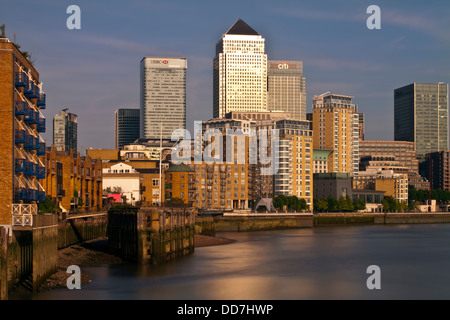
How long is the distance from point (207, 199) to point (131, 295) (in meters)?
143

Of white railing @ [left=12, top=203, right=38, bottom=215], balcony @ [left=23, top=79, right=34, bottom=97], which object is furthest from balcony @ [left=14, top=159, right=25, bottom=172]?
balcony @ [left=23, top=79, right=34, bottom=97]

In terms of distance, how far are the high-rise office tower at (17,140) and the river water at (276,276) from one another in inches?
287

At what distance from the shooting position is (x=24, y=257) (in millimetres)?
51656

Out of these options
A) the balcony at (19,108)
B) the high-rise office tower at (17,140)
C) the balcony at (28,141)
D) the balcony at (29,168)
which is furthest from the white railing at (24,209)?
the balcony at (28,141)

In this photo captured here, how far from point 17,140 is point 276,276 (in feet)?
95.6

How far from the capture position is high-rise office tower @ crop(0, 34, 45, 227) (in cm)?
5403

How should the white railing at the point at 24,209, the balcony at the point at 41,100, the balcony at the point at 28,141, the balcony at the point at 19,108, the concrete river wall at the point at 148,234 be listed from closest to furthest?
1. the white railing at the point at 24,209
2. the balcony at the point at 19,108
3. the balcony at the point at 28,141
4. the balcony at the point at 41,100
5. the concrete river wall at the point at 148,234

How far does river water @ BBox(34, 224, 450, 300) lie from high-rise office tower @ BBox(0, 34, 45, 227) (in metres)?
7.28

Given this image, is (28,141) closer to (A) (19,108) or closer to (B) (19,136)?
(B) (19,136)

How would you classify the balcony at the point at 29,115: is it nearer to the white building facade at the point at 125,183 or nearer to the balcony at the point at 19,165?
the balcony at the point at 19,165

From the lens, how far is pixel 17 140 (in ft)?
194

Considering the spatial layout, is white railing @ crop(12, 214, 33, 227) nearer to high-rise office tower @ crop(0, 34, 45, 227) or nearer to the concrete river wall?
high-rise office tower @ crop(0, 34, 45, 227)

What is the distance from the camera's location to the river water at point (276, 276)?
193ft
